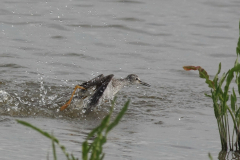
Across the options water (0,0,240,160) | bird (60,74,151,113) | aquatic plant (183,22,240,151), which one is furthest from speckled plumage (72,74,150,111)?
aquatic plant (183,22,240,151)

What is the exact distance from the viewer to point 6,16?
43.7 feet

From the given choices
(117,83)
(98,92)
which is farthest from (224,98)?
(117,83)

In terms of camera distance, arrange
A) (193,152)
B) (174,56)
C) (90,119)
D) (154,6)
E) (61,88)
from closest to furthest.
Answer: (193,152) < (90,119) < (61,88) < (174,56) < (154,6)

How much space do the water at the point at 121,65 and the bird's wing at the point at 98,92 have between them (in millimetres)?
145

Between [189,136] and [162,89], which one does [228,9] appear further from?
[189,136]

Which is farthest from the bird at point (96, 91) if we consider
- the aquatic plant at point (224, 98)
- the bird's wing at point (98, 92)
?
the aquatic plant at point (224, 98)

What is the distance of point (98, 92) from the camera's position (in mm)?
7176

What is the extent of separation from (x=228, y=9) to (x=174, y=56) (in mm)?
4983

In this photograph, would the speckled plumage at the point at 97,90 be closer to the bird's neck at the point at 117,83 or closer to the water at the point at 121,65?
the bird's neck at the point at 117,83

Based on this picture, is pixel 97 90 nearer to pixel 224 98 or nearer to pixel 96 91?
→ pixel 96 91

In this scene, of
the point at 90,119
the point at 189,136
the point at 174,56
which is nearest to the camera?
the point at 189,136

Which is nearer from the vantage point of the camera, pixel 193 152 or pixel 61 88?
pixel 193 152

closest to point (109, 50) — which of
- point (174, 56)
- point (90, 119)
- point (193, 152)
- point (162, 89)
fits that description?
point (174, 56)

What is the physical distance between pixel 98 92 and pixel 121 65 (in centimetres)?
312
